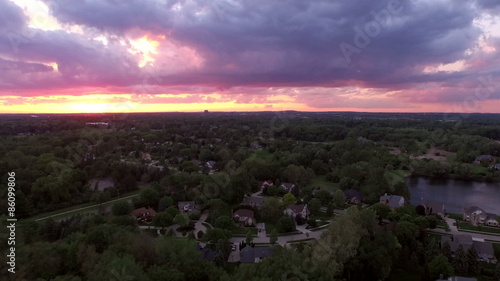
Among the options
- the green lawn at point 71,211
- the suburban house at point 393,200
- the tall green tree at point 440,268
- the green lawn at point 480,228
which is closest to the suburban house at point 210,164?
the green lawn at point 71,211

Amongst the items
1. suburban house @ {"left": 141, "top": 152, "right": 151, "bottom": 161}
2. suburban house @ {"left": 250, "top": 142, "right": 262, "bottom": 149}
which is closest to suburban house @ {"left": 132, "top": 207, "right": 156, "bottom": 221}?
suburban house @ {"left": 141, "top": 152, "right": 151, "bottom": 161}

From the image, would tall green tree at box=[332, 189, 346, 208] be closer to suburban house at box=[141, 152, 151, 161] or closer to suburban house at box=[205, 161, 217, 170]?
suburban house at box=[205, 161, 217, 170]

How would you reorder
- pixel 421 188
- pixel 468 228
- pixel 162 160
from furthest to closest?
1. pixel 162 160
2. pixel 421 188
3. pixel 468 228

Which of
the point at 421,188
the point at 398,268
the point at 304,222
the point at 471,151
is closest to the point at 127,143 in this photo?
the point at 304,222

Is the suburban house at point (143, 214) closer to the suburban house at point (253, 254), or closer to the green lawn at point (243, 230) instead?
the green lawn at point (243, 230)

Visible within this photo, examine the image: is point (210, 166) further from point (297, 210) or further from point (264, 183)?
point (297, 210)

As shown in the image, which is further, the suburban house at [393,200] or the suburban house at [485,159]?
the suburban house at [485,159]

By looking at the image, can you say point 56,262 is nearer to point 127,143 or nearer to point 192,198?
point 192,198
